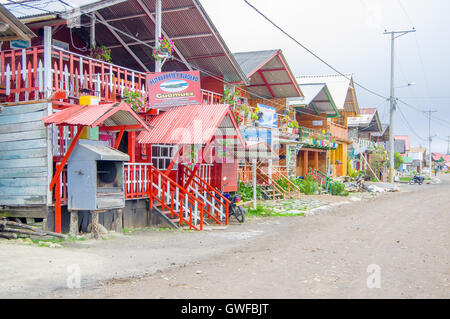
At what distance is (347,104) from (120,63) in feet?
83.0

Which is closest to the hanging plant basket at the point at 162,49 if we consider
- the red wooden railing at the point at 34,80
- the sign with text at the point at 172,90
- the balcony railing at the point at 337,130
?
the sign with text at the point at 172,90

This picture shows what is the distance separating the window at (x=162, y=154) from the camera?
1652 centimetres

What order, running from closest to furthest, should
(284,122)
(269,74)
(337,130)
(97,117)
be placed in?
(97,117) < (269,74) < (284,122) < (337,130)

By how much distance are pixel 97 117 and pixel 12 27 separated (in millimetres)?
2597

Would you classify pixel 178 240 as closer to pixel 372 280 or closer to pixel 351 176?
pixel 372 280

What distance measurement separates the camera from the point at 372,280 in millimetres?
7395

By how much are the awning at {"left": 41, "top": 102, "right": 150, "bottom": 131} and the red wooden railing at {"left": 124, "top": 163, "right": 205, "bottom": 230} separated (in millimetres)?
1491

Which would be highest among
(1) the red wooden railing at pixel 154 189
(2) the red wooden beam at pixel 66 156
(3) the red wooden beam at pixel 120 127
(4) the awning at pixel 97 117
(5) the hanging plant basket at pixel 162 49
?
(5) the hanging plant basket at pixel 162 49

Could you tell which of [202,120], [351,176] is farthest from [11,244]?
[351,176]

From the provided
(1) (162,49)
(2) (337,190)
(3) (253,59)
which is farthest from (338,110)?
(1) (162,49)

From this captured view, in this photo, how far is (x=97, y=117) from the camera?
10.6 m

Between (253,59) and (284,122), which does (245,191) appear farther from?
(253,59)

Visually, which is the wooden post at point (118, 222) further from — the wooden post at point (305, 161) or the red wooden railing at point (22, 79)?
the wooden post at point (305, 161)

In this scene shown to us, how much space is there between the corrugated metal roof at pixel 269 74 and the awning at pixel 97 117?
36.3ft
